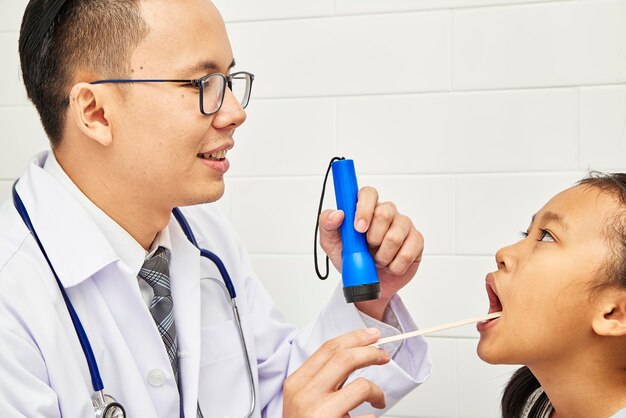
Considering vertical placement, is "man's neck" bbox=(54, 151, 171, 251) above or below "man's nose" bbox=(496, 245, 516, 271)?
above

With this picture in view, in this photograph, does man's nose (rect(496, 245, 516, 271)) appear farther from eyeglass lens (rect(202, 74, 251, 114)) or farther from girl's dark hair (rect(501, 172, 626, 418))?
eyeglass lens (rect(202, 74, 251, 114))

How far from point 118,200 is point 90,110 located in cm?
18

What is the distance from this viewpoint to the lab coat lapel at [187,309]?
152 centimetres

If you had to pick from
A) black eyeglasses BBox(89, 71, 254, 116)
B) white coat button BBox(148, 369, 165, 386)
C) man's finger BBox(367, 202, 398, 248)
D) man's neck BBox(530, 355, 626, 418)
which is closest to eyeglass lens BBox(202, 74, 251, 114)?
black eyeglasses BBox(89, 71, 254, 116)

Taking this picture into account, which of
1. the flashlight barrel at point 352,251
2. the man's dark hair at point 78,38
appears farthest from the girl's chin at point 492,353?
the man's dark hair at point 78,38

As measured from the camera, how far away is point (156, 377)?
4.78 ft

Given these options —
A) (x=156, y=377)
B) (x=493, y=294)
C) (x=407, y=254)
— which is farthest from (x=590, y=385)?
(x=156, y=377)

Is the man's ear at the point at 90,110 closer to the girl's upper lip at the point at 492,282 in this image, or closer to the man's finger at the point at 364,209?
the man's finger at the point at 364,209

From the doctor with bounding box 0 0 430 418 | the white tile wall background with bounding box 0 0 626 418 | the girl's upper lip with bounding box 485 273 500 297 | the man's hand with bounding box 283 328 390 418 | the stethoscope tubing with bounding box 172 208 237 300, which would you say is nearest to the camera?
the man's hand with bounding box 283 328 390 418

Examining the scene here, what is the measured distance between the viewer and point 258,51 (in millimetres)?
2154

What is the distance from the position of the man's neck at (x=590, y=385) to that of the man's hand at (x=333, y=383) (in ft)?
1.10

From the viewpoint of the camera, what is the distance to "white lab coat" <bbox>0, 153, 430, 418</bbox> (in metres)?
1.31

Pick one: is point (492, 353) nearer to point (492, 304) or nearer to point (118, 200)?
point (492, 304)

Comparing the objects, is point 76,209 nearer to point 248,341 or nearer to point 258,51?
point 248,341
